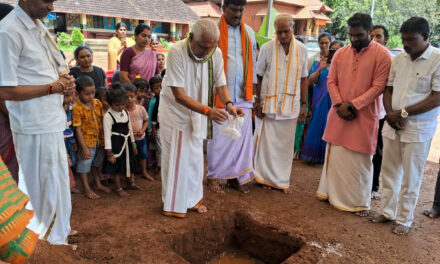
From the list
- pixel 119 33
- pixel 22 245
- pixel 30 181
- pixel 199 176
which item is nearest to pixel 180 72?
pixel 199 176

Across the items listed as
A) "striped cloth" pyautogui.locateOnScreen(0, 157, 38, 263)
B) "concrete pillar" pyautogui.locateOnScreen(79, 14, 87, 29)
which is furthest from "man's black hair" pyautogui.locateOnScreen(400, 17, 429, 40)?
"concrete pillar" pyautogui.locateOnScreen(79, 14, 87, 29)

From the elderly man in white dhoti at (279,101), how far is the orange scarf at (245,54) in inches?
8.8

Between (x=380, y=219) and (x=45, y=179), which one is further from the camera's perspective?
(x=380, y=219)

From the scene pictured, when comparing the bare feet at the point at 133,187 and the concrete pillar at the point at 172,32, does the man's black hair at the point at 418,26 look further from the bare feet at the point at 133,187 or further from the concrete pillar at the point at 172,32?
the concrete pillar at the point at 172,32

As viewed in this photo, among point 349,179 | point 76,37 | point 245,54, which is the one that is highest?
point 76,37

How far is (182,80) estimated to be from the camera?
2998 mm

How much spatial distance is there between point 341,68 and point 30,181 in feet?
10.1

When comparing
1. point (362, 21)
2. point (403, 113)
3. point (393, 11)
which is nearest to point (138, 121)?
point (362, 21)

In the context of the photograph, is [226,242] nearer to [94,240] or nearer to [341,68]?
[94,240]

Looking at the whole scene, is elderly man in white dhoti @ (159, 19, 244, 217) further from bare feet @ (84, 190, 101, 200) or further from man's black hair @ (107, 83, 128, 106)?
bare feet @ (84, 190, 101, 200)

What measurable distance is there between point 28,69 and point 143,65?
240 centimetres

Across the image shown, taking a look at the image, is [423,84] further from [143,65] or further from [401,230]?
[143,65]

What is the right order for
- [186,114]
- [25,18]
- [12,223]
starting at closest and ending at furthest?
1. [12,223]
2. [25,18]
3. [186,114]

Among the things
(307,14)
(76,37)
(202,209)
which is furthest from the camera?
(307,14)
